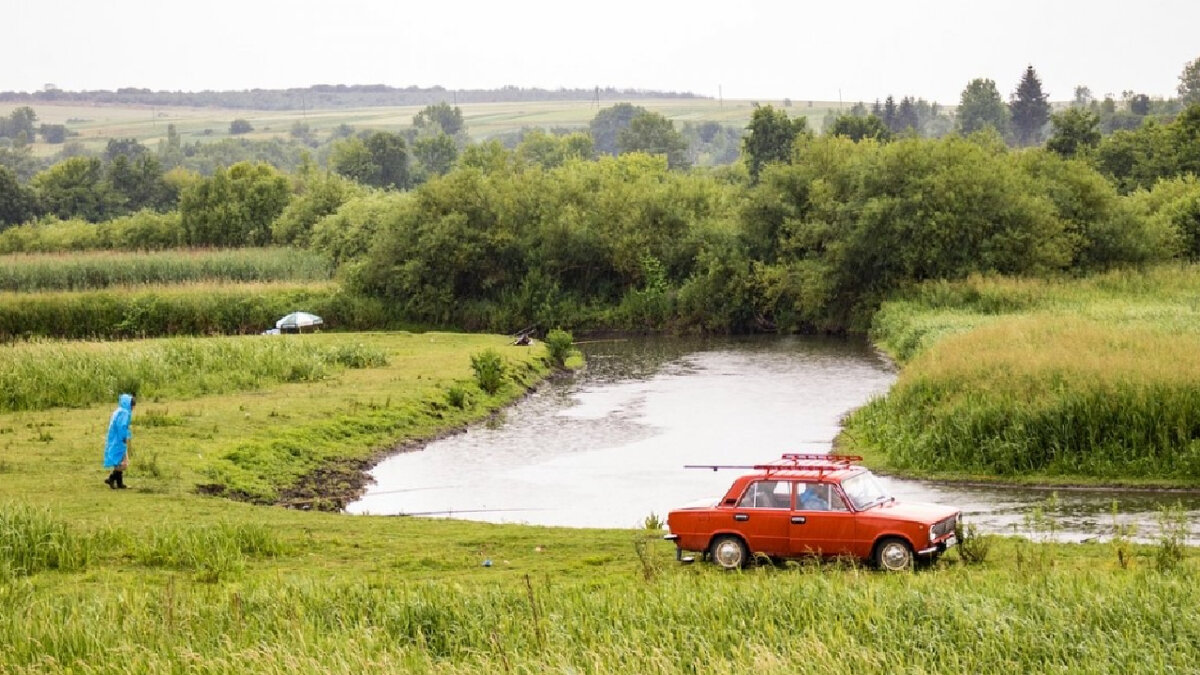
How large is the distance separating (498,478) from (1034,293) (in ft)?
117

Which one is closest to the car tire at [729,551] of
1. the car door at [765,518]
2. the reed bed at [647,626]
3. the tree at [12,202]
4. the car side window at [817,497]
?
the car door at [765,518]

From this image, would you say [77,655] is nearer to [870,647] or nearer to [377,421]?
[870,647]

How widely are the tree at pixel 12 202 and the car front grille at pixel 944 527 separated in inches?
4879

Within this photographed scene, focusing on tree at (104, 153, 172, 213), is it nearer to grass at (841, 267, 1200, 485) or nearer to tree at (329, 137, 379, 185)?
tree at (329, 137, 379, 185)

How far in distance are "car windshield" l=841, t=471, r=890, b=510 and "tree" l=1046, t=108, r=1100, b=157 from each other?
267ft

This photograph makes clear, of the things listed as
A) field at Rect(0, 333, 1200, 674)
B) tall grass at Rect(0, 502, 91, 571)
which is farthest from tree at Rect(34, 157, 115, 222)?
tall grass at Rect(0, 502, 91, 571)

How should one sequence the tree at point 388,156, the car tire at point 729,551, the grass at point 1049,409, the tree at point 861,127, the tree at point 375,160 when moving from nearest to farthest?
the car tire at point 729,551
the grass at point 1049,409
the tree at point 861,127
the tree at point 375,160
the tree at point 388,156

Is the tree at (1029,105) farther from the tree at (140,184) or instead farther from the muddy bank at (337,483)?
the muddy bank at (337,483)

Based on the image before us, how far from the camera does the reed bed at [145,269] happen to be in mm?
79688

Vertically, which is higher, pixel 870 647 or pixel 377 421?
pixel 870 647

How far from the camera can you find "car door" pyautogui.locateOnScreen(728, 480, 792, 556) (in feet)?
72.0

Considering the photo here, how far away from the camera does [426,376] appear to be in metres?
51.1

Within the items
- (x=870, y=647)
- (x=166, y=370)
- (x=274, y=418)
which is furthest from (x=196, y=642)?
(x=166, y=370)

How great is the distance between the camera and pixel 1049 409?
112 ft
